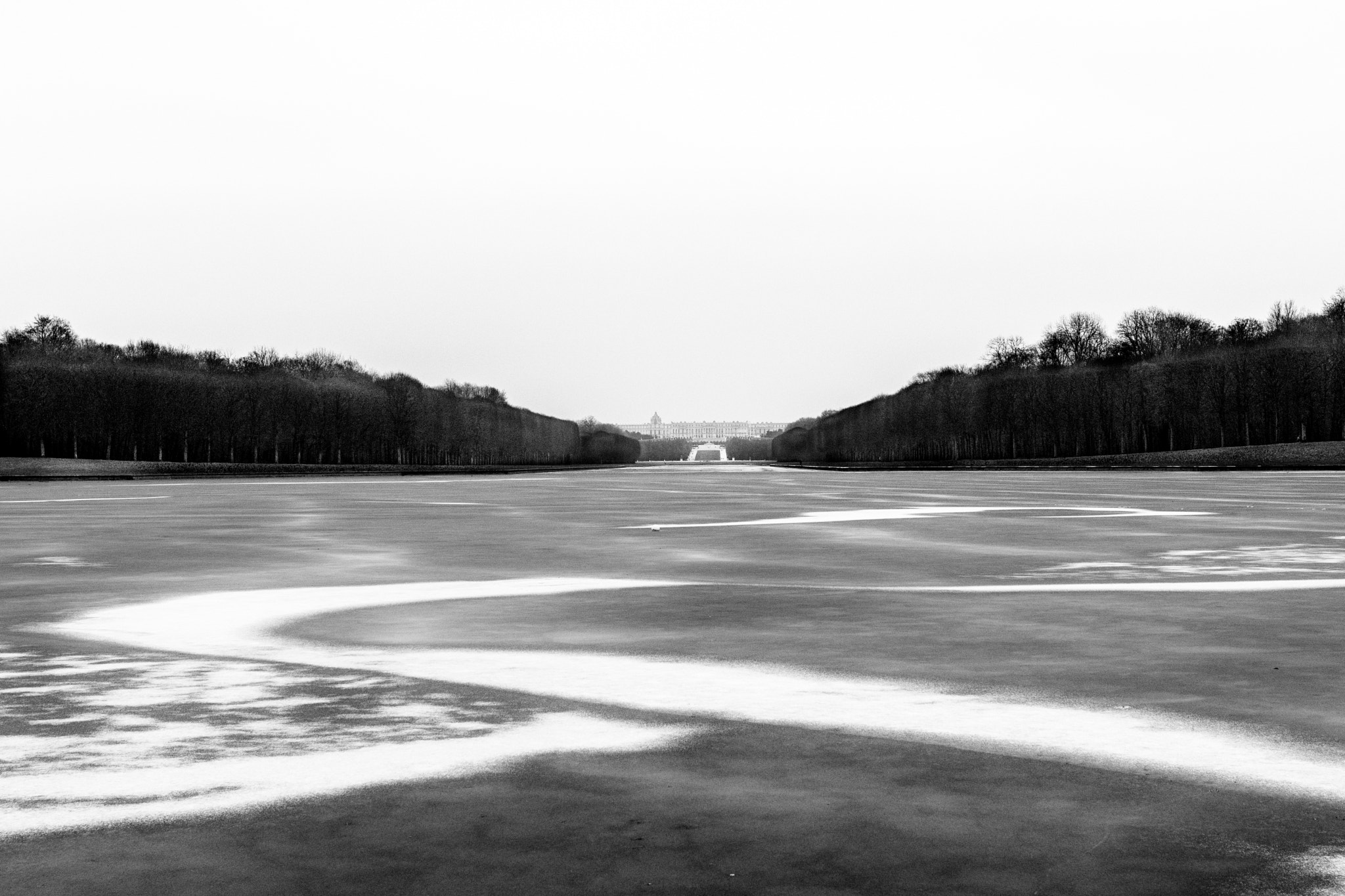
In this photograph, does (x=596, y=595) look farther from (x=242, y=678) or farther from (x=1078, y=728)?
(x=1078, y=728)

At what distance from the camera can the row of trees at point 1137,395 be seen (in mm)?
108375

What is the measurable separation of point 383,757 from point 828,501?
99.3 feet

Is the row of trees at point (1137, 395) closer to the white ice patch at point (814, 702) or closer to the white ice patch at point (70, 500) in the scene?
the white ice patch at point (70, 500)

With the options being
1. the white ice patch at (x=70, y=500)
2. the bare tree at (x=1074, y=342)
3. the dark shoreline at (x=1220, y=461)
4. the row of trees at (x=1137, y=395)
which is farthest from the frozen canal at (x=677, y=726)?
the bare tree at (x=1074, y=342)

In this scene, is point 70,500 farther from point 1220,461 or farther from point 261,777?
point 1220,461

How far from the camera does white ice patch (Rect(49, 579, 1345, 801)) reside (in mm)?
6082

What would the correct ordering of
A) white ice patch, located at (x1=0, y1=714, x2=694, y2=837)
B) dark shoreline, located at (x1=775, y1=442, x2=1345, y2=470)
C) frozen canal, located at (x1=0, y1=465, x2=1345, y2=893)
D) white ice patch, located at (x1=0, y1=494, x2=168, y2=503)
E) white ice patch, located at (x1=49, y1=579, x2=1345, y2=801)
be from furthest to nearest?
1. dark shoreline, located at (x1=775, y1=442, x2=1345, y2=470)
2. white ice patch, located at (x1=0, y1=494, x2=168, y2=503)
3. white ice patch, located at (x1=49, y1=579, x2=1345, y2=801)
4. white ice patch, located at (x1=0, y1=714, x2=694, y2=837)
5. frozen canal, located at (x1=0, y1=465, x2=1345, y2=893)

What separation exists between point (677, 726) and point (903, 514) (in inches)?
876

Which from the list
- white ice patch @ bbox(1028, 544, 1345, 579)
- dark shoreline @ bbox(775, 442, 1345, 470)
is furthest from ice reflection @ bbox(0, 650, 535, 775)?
dark shoreline @ bbox(775, 442, 1345, 470)

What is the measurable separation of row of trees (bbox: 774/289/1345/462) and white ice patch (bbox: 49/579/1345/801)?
108 m

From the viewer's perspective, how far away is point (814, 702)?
24.9 feet

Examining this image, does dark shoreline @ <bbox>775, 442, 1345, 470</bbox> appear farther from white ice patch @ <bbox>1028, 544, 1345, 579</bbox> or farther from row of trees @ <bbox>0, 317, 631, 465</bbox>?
white ice patch @ <bbox>1028, 544, 1345, 579</bbox>

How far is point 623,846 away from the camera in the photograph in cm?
483

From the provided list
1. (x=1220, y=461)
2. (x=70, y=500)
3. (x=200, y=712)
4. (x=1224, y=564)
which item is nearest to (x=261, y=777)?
(x=200, y=712)
